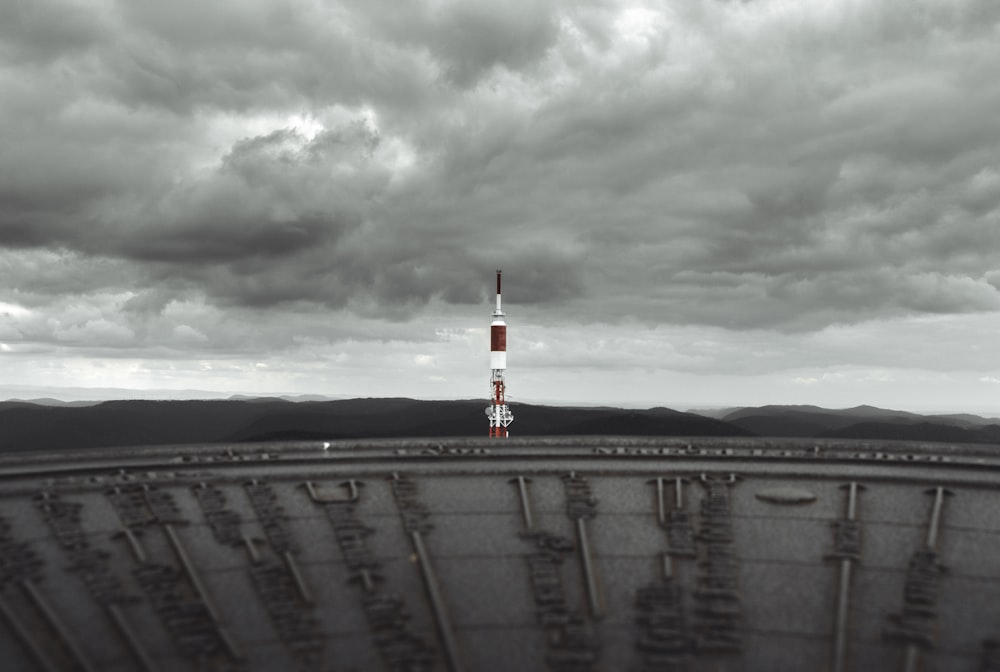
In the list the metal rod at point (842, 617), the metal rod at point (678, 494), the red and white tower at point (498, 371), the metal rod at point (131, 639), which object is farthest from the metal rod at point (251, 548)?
the red and white tower at point (498, 371)

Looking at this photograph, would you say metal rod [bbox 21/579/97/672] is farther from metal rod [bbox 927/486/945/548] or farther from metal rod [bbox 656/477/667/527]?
metal rod [bbox 927/486/945/548]

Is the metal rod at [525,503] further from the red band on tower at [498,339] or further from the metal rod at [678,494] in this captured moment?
the red band on tower at [498,339]

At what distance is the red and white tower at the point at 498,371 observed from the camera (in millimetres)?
78812

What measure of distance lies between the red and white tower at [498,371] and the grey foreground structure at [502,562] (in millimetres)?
41922

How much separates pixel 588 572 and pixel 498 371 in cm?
5464

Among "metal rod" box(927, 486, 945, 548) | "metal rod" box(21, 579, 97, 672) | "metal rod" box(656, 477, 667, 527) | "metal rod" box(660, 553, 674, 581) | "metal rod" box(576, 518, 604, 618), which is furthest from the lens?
"metal rod" box(656, 477, 667, 527)

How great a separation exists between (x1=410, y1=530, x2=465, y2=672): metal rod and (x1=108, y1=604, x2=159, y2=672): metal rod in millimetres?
7610

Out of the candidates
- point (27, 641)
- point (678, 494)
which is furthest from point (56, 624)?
point (678, 494)

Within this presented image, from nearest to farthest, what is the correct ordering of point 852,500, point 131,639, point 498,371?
point 131,639, point 852,500, point 498,371

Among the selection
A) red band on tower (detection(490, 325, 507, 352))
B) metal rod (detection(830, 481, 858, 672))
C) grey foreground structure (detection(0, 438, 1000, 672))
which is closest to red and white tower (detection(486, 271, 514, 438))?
red band on tower (detection(490, 325, 507, 352))

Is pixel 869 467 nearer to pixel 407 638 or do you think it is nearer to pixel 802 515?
pixel 802 515

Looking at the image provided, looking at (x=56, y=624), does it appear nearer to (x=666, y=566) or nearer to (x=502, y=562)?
(x=502, y=562)

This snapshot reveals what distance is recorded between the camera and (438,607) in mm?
→ 23125

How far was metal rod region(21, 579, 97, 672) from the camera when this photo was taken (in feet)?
65.9
